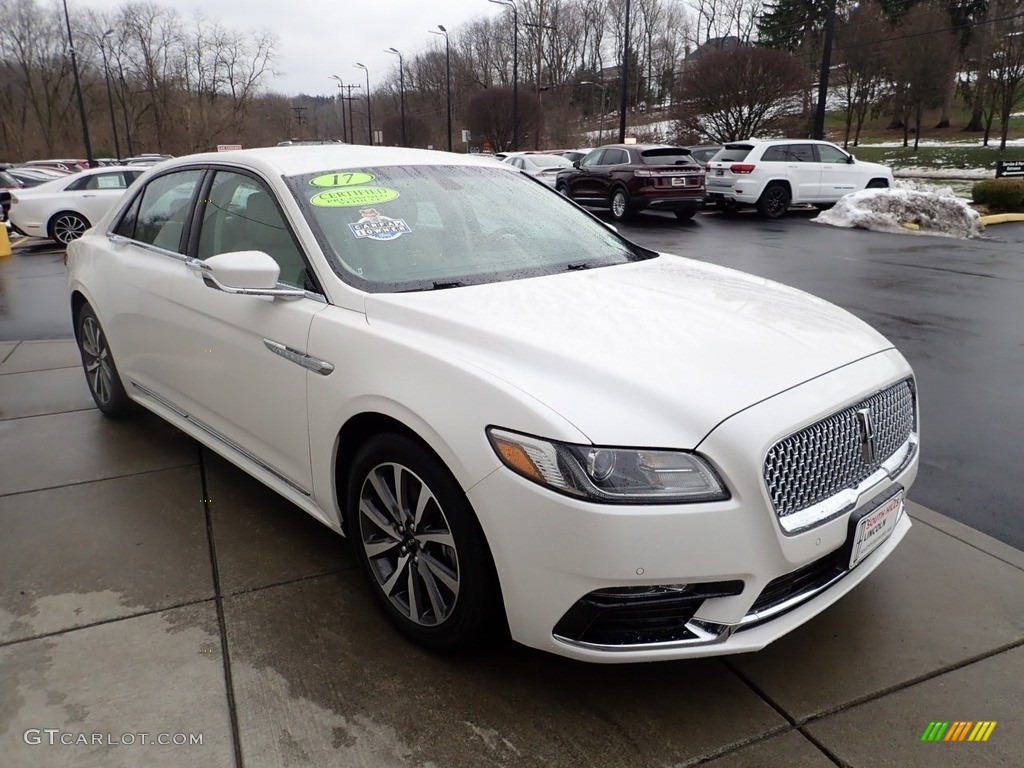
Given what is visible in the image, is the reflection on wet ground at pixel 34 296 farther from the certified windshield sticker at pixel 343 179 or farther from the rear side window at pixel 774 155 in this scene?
the rear side window at pixel 774 155

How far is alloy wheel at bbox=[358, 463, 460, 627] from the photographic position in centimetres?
250

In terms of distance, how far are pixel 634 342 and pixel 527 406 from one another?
1.58ft

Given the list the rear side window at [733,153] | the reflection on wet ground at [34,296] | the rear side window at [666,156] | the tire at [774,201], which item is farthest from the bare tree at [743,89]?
the reflection on wet ground at [34,296]

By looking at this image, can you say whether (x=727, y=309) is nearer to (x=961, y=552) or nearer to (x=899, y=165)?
(x=961, y=552)

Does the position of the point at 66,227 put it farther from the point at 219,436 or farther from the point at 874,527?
the point at 874,527

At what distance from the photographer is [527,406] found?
220 cm

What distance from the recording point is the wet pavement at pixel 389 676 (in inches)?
91.3

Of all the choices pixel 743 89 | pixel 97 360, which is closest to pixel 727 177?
pixel 97 360

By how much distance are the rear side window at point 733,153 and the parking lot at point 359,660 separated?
50.2ft

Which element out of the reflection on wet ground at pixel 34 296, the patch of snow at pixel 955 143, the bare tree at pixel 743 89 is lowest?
the reflection on wet ground at pixel 34 296

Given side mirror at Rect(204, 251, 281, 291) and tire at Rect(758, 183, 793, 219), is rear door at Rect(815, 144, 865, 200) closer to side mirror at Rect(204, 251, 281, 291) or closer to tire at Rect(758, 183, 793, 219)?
tire at Rect(758, 183, 793, 219)

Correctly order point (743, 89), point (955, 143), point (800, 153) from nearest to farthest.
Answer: point (800, 153), point (743, 89), point (955, 143)

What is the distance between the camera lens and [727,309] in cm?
289

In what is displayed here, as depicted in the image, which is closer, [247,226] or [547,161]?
[247,226]
